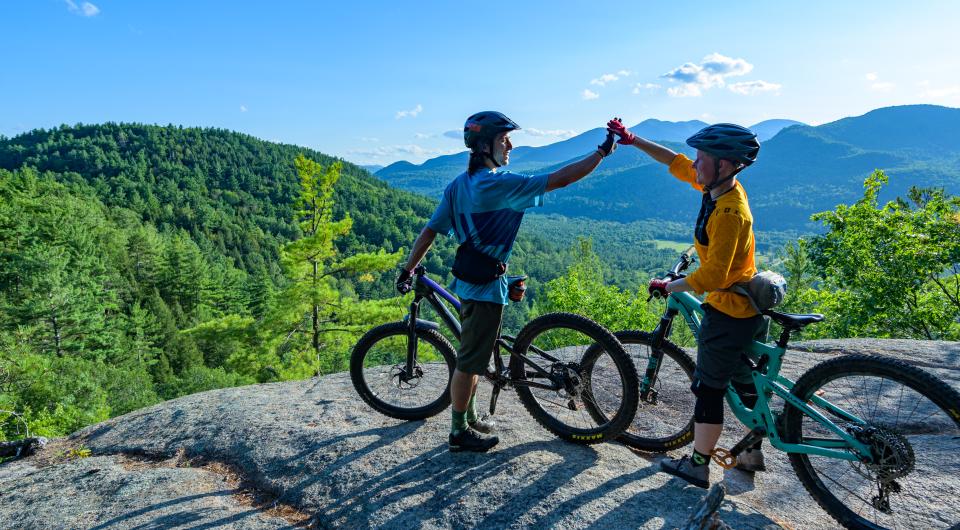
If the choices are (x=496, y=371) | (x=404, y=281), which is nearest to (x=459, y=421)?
(x=496, y=371)

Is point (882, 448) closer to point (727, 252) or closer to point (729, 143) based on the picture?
point (727, 252)

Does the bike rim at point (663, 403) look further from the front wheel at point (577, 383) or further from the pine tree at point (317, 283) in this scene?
the pine tree at point (317, 283)

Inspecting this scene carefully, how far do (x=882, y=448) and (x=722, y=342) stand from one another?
1.00 metres

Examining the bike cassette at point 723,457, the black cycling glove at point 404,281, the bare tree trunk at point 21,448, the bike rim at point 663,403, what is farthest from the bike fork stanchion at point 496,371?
the bare tree trunk at point 21,448

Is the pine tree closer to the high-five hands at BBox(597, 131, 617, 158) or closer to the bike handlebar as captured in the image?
the bike handlebar

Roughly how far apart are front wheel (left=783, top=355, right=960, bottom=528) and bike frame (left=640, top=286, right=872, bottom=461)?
Answer: 0.18ft

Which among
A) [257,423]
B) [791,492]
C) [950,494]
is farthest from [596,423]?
[257,423]

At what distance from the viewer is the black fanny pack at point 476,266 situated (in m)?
3.53

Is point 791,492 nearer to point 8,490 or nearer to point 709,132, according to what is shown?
point 709,132

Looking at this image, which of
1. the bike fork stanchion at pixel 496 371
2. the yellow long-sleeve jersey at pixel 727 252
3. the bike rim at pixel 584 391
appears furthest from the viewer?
the bike fork stanchion at pixel 496 371

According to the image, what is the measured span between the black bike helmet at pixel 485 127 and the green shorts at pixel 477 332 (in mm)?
1194

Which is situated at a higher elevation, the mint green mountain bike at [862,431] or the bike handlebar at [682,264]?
the bike handlebar at [682,264]

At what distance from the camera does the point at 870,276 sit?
1553 centimetres

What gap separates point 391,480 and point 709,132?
3315 mm
